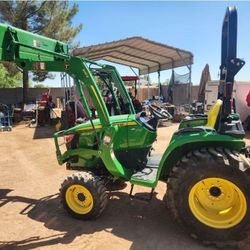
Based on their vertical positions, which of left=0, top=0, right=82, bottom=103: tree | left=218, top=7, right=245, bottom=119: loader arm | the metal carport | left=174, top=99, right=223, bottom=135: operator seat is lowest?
left=174, top=99, right=223, bottom=135: operator seat

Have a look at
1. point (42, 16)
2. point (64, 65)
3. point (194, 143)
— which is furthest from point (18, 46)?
point (42, 16)

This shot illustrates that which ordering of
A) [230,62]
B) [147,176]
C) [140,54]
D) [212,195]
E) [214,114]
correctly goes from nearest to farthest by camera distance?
1. [230,62]
2. [212,195]
3. [214,114]
4. [147,176]
5. [140,54]

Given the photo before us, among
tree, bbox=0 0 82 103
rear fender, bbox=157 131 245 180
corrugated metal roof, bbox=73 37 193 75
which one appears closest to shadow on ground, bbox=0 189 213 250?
rear fender, bbox=157 131 245 180

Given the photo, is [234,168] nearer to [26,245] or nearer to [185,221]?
[185,221]

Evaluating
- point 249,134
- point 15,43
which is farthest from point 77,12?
point 15,43

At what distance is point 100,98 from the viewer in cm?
412

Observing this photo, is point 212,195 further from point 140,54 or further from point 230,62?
point 140,54

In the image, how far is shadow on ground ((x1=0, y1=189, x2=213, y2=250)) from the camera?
12.1ft

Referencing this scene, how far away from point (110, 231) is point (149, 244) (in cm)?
57

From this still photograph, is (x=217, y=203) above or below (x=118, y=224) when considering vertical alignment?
above

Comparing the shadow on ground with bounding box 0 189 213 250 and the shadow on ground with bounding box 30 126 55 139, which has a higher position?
the shadow on ground with bounding box 30 126 55 139

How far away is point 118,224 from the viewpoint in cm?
414

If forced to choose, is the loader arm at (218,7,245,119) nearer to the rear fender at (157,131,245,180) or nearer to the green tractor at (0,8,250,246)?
the green tractor at (0,8,250,246)

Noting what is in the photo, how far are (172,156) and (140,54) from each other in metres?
13.6
